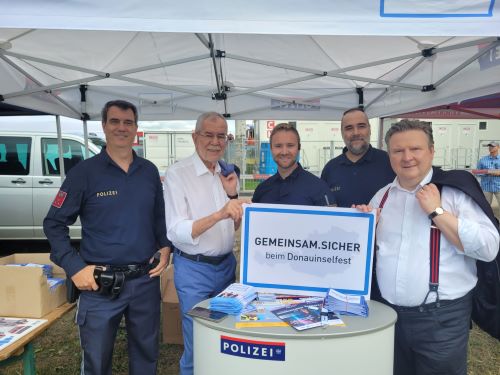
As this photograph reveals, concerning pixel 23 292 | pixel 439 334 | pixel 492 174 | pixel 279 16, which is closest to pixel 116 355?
pixel 23 292

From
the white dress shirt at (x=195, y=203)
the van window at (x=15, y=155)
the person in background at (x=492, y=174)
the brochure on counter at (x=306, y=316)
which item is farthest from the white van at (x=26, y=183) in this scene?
the person in background at (x=492, y=174)

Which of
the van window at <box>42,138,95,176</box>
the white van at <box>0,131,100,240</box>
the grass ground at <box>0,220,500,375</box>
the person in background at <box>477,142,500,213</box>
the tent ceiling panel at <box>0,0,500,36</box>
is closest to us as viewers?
the tent ceiling panel at <box>0,0,500,36</box>

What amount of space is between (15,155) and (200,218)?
17.7 feet

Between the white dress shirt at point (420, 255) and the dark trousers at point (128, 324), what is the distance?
1.34m

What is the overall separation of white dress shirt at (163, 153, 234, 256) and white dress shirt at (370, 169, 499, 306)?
91 centimetres

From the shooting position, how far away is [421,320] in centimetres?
174

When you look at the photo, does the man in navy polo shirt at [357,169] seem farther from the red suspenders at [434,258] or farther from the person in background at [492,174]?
the person in background at [492,174]

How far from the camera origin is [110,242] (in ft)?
7.00

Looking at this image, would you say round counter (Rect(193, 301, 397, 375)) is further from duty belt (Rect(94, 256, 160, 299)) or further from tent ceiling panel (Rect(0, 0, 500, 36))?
tent ceiling panel (Rect(0, 0, 500, 36))

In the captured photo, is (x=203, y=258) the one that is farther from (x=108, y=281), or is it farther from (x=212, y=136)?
(x=212, y=136)

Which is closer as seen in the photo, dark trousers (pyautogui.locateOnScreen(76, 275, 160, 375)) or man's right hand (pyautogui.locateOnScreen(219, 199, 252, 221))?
man's right hand (pyautogui.locateOnScreen(219, 199, 252, 221))

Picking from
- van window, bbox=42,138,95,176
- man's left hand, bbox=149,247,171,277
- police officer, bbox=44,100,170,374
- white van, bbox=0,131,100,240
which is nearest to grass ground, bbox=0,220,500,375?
police officer, bbox=44,100,170,374

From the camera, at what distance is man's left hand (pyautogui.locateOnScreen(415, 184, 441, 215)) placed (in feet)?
5.35

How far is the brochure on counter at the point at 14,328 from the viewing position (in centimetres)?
190
